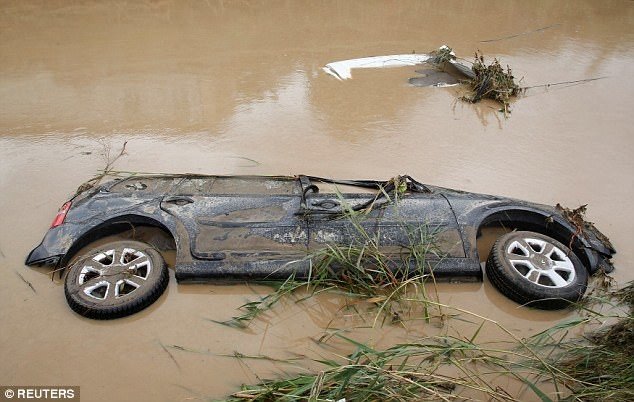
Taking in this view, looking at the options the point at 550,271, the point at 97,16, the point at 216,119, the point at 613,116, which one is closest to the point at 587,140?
the point at 613,116

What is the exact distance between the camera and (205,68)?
7.94 metres

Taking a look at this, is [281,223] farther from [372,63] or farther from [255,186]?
[372,63]

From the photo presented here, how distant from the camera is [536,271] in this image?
12.8ft

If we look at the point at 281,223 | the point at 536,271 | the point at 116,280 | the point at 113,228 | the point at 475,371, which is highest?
the point at 281,223

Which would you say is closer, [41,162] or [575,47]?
[41,162]

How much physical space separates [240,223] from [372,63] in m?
5.20

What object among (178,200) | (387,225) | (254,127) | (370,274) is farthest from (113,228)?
(254,127)

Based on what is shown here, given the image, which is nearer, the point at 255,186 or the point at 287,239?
the point at 287,239

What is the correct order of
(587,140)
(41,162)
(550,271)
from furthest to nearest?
(587,140), (41,162), (550,271)

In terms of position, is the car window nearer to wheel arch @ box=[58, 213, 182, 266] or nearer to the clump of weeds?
wheel arch @ box=[58, 213, 182, 266]

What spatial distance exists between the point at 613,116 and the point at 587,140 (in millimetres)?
1033

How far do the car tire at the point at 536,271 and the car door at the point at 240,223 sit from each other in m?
1.58

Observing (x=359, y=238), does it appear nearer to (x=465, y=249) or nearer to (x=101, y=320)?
(x=465, y=249)

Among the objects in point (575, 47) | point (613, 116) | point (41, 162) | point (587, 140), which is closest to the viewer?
point (41, 162)
